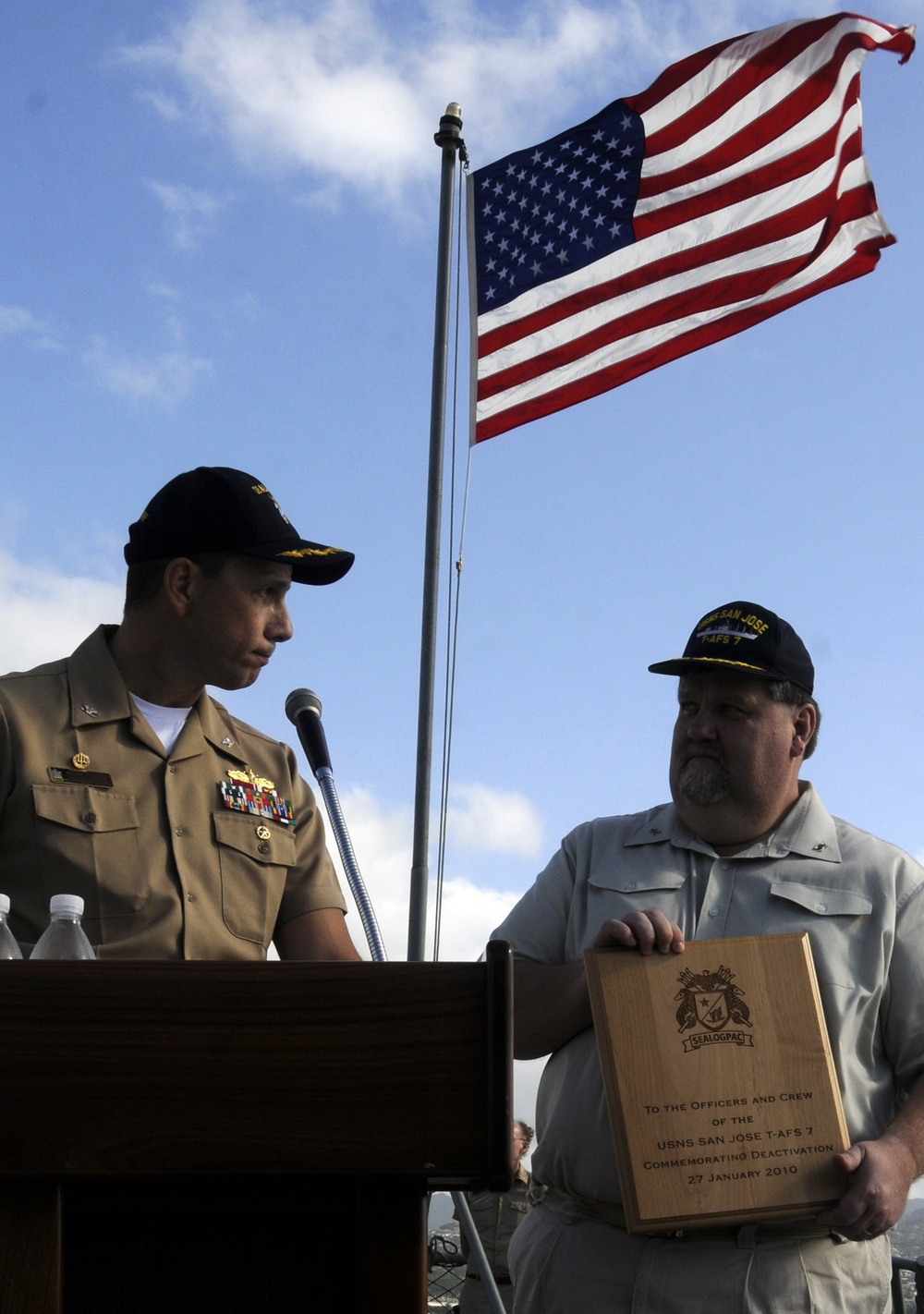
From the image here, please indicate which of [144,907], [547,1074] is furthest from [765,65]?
Answer: [144,907]

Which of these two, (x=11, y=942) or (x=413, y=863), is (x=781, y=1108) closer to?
(x=11, y=942)

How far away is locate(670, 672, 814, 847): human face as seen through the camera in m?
3.28

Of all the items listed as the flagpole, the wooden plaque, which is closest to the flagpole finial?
the flagpole

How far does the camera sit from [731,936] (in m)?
3.09

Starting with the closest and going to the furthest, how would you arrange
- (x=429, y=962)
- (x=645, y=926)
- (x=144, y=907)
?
(x=429, y=962), (x=144, y=907), (x=645, y=926)

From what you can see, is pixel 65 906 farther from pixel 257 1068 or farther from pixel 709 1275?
pixel 709 1275

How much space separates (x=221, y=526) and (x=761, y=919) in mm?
1447

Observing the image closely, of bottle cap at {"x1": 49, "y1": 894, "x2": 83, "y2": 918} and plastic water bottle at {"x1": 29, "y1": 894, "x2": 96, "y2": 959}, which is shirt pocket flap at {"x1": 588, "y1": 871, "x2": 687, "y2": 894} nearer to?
plastic water bottle at {"x1": 29, "y1": 894, "x2": 96, "y2": 959}

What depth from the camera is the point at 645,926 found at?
2656 millimetres

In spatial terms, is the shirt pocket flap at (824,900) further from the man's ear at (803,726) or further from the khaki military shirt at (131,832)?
the khaki military shirt at (131,832)

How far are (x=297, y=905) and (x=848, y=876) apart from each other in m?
1.24

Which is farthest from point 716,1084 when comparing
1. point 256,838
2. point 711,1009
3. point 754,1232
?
point 256,838

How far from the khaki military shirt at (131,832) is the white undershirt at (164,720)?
0.03 metres

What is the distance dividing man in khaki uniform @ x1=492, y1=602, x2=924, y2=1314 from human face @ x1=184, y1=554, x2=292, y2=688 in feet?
2.90
